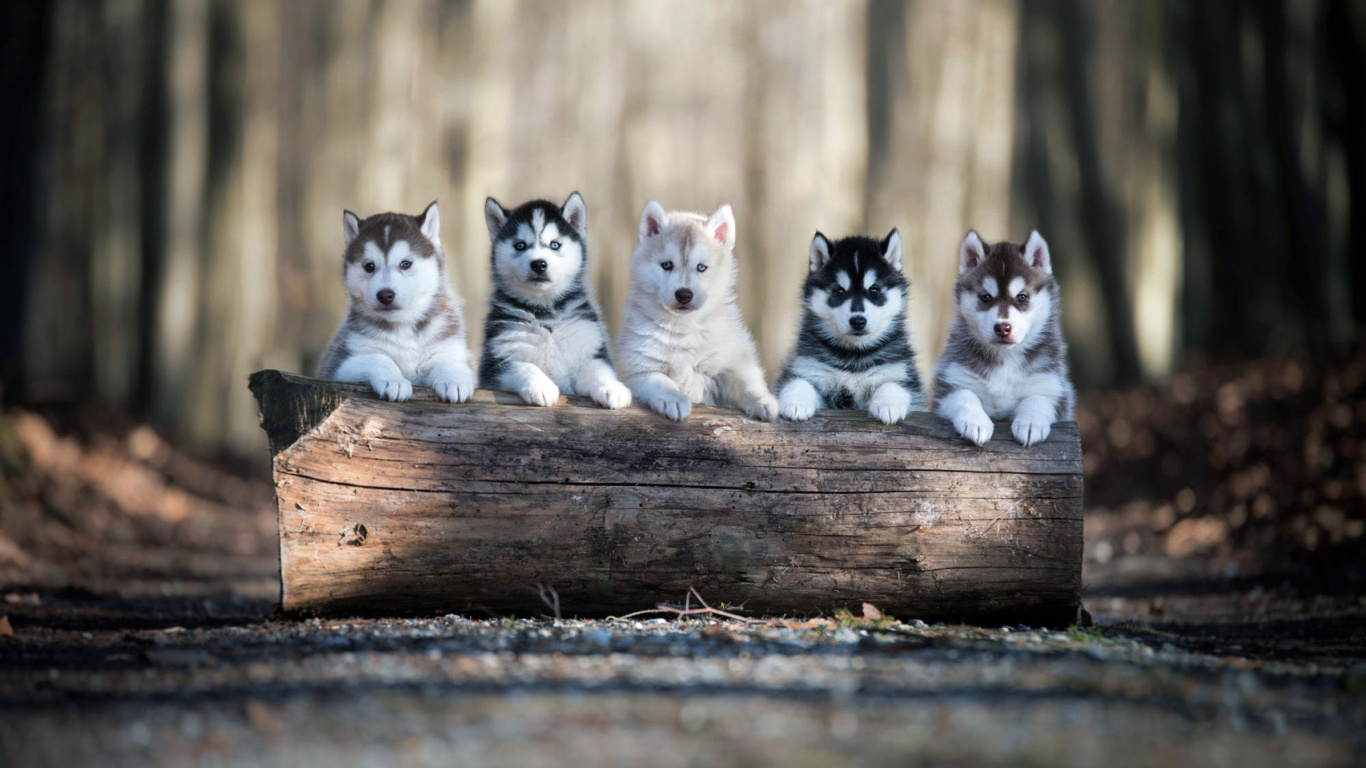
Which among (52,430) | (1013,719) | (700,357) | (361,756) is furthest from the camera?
(52,430)

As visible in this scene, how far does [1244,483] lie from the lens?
8.15m

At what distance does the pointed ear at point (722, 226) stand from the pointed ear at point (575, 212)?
0.62 metres

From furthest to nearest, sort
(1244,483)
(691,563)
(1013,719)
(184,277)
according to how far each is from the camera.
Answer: (184,277), (1244,483), (691,563), (1013,719)

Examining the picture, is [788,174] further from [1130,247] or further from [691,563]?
[691,563]

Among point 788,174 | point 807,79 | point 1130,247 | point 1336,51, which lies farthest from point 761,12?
point 1336,51

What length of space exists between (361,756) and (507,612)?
186 centimetres

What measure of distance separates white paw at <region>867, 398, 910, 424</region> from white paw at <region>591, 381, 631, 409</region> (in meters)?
1.02

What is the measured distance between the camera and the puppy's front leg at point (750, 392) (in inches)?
185

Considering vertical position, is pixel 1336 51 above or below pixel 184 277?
above

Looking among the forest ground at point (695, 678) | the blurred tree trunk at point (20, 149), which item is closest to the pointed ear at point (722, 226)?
the forest ground at point (695, 678)

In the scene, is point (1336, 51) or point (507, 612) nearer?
point (507, 612)

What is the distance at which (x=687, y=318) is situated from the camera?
5.34 metres

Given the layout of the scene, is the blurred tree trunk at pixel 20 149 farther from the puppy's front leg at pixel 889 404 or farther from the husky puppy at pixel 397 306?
the puppy's front leg at pixel 889 404

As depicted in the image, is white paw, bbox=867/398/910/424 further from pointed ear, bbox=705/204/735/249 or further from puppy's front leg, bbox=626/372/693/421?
pointed ear, bbox=705/204/735/249
